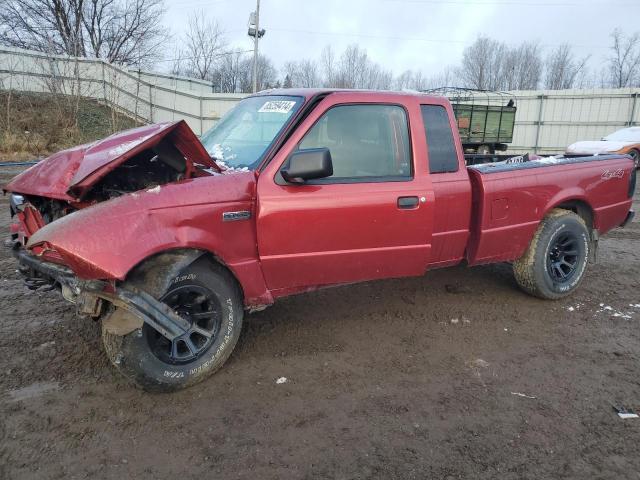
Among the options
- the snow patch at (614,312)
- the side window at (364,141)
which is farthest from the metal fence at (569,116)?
the side window at (364,141)

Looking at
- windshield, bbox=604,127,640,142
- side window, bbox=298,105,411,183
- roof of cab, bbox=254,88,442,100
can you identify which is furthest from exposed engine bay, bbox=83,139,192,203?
windshield, bbox=604,127,640,142

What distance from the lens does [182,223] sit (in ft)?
9.39

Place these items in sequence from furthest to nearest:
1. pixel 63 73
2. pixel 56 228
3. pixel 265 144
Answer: pixel 63 73 < pixel 265 144 < pixel 56 228

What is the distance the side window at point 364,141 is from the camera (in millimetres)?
3436

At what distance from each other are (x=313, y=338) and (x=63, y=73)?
20912mm

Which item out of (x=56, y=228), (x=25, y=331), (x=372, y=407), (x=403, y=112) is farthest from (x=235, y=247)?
(x=25, y=331)

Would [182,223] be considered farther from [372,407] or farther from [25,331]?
[25,331]

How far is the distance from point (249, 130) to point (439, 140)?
5.09 feet

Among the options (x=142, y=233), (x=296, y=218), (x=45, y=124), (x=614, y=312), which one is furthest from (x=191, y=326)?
(x=45, y=124)

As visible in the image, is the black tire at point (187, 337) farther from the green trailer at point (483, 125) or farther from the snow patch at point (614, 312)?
the green trailer at point (483, 125)

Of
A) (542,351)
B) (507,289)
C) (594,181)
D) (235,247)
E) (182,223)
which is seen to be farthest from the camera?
(507,289)

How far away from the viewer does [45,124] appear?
60.4 feet

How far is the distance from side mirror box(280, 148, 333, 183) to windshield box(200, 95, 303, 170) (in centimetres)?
37

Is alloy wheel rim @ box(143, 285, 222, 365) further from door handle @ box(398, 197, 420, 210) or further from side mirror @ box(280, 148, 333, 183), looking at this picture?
A: door handle @ box(398, 197, 420, 210)
